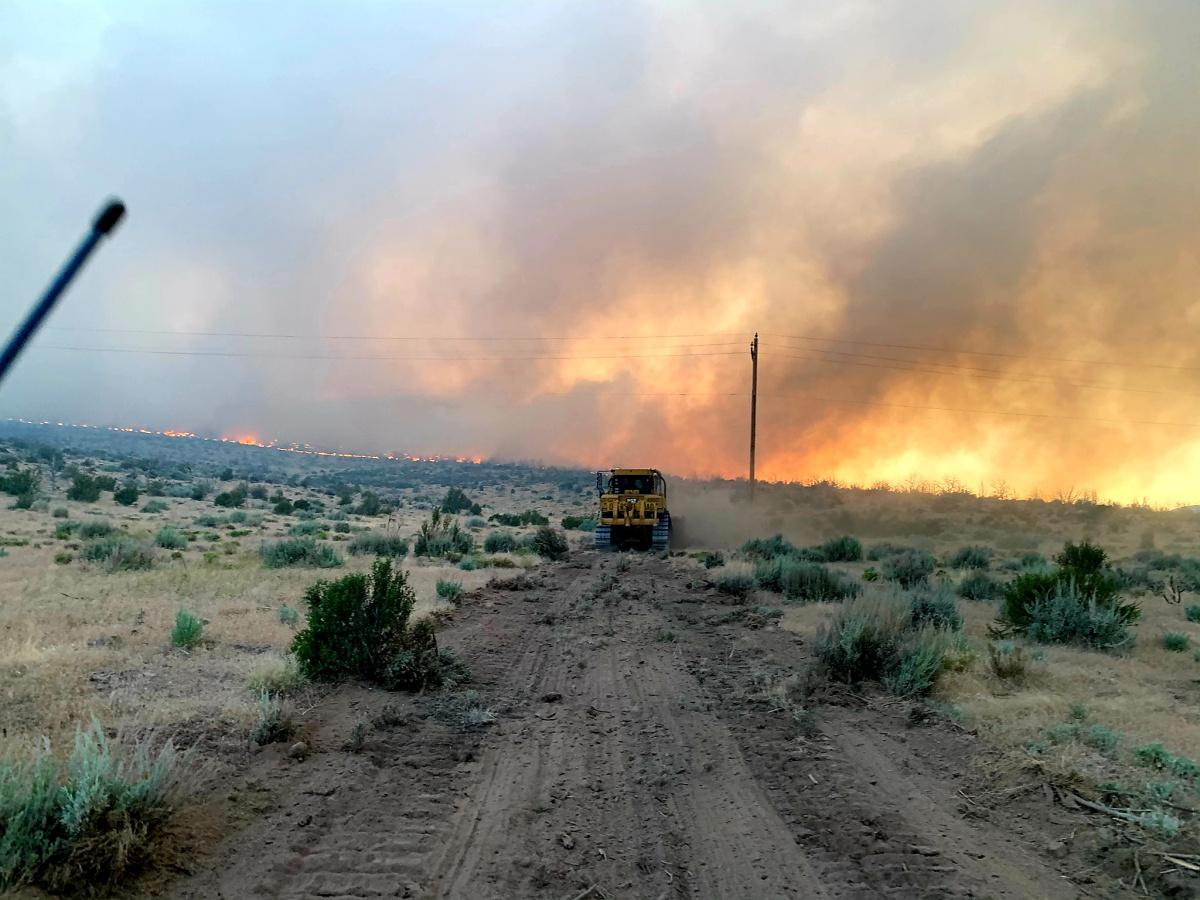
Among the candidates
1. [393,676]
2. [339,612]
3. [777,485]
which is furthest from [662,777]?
[777,485]

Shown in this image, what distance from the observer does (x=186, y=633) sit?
11.6 meters

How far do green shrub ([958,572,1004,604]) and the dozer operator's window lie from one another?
17729 millimetres

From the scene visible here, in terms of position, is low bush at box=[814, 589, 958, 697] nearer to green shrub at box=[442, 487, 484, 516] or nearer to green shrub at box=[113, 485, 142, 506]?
green shrub at box=[113, 485, 142, 506]

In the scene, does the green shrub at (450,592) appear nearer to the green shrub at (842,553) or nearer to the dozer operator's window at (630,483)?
the green shrub at (842,553)

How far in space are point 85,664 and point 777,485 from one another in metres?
77.4

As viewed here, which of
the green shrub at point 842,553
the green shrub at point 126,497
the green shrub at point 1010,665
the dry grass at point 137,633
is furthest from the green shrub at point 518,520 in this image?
the green shrub at point 1010,665

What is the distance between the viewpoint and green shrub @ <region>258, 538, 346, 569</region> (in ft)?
75.9

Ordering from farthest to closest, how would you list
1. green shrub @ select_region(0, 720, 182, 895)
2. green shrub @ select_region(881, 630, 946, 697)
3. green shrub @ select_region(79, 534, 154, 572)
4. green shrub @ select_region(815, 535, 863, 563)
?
green shrub @ select_region(815, 535, 863, 563) → green shrub @ select_region(79, 534, 154, 572) → green shrub @ select_region(881, 630, 946, 697) → green shrub @ select_region(0, 720, 182, 895)

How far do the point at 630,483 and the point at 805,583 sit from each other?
17851mm

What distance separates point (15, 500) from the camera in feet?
125

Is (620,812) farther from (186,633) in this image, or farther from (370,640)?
(186,633)

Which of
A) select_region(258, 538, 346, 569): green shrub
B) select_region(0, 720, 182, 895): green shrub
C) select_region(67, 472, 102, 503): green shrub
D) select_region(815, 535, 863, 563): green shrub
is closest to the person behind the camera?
select_region(0, 720, 182, 895): green shrub

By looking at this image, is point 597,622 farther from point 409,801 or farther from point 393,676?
point 409,801

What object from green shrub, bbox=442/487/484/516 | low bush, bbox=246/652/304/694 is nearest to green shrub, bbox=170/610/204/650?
low bush, bbox=246/652/304/694
